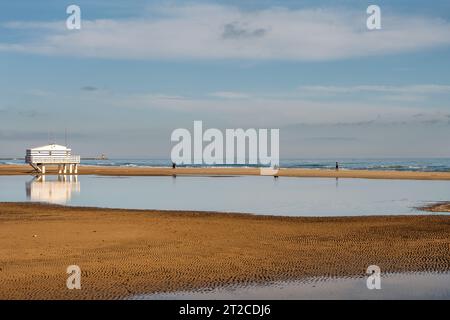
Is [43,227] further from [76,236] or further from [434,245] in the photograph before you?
[434,245]

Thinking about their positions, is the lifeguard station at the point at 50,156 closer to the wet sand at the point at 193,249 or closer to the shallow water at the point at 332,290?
the wet sand at the point at 193,249

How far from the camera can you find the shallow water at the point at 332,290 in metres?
12.0

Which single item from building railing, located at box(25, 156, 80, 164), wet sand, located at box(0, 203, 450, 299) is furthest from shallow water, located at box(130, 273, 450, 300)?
building railing, located at box(25, 156, 80, 164)

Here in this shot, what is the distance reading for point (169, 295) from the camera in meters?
12.2

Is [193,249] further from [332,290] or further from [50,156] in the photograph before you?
[50,156]

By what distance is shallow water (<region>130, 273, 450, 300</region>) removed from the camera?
11977 millimetres

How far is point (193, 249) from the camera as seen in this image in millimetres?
17406

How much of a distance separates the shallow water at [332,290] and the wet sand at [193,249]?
56cm

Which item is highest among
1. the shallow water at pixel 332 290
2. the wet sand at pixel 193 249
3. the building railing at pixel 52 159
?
the building railing at pixel 52 159

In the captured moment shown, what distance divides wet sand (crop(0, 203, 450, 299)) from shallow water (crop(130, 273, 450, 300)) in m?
0.56

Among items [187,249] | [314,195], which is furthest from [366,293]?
[314,195]

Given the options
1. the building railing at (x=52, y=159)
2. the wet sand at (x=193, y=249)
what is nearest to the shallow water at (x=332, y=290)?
the wet sand at (x=193, y=249)

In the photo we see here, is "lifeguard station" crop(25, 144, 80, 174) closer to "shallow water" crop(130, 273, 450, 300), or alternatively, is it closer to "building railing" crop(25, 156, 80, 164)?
"building railing" crop(25, 156, 80, 164)

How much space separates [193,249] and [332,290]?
19.1ft
